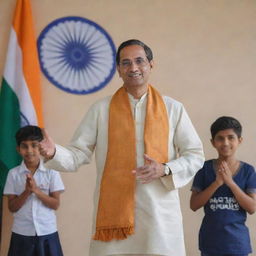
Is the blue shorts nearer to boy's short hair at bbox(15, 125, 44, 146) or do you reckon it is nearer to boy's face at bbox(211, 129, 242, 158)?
boy's short hair at bbox(15, 125, 44, 146)

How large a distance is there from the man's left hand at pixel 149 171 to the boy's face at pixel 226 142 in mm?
826

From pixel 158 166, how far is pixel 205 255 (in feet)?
2.95

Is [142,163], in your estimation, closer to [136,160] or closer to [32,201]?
[136,160]

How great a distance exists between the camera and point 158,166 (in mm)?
1577

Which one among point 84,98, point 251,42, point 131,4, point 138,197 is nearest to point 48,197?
point 84,98

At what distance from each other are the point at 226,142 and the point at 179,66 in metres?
1.10

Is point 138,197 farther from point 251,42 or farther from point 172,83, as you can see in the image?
point 251,42

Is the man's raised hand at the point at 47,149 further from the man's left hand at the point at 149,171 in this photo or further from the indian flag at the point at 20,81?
the indian flag at the point at 20,81

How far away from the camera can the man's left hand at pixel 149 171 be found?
155 cm

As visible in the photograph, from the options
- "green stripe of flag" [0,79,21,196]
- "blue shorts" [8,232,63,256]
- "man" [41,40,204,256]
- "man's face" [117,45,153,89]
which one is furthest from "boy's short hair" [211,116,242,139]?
"green stripe of flag" [0,79,21,196]

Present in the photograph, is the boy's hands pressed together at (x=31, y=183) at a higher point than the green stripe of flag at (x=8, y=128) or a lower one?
lower

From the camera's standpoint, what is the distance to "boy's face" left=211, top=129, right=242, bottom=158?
91.1 inches

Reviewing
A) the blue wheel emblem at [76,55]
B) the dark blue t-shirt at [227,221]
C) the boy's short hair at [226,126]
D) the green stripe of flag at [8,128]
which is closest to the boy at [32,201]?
the green stripe of flag at [8,128]

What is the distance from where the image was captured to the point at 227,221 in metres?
2.19
